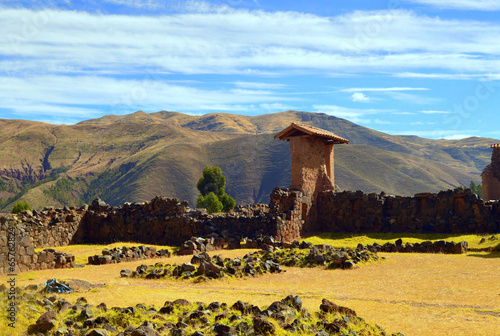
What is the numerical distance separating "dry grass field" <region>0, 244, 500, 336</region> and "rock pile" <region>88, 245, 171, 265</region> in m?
1.07

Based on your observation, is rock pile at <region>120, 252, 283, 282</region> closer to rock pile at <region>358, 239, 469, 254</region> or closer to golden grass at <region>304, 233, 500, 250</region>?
rock pile at <region>358, 239, 469, 254</region>

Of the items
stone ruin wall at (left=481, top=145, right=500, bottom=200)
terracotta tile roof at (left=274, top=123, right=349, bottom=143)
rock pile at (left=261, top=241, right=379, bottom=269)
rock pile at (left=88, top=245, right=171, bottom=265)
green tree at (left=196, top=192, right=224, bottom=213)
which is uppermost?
terracotta tile roof at (left=274, top=123, right=349, bottom=143)

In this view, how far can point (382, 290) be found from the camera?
15555mm

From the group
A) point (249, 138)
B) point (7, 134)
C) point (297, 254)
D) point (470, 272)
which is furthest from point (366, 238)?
point (7, 134)

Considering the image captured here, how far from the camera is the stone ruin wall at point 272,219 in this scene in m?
28.2

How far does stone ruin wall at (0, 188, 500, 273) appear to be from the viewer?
28234mm

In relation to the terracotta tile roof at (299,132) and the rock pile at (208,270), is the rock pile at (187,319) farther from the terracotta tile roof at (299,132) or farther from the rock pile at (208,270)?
the terracotta tile roof at (299,132)

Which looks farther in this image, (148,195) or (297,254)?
(148,195)

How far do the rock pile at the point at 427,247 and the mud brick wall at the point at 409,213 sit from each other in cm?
486

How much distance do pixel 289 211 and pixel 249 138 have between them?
15041 centimetres

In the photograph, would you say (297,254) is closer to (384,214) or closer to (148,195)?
(384,214)

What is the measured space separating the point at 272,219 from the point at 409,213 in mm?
8174

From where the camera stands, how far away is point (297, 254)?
21812 millimetres

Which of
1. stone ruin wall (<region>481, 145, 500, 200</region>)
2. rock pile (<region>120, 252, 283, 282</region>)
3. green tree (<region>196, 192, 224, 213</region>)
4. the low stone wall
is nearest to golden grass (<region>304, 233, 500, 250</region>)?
the low stone wall
